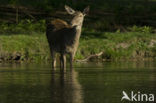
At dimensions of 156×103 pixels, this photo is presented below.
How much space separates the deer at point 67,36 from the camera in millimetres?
22000

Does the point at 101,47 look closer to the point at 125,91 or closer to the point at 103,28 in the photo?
the point at 103,28

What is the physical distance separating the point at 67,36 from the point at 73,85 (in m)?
7.56

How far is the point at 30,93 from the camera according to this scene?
13.2 meters

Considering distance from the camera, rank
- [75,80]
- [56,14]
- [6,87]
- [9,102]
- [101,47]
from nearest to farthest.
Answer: [9,102], [6,87], [75,80], [101,47], [56,14]

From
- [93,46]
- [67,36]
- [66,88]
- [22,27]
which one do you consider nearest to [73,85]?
[66,88]

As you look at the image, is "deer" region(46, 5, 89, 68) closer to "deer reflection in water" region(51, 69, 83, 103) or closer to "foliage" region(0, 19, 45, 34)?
"deer reflection in water" region(51, 69, 83, 103)

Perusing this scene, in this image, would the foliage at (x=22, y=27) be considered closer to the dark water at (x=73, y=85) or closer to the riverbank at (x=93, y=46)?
the riverbank at (x=93, y=46)

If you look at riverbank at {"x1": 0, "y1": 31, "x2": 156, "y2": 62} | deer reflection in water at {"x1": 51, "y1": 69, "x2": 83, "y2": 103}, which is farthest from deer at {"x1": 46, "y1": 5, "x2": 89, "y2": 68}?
riverbank at {"x1": 0, "y1": 31, "x2": 156, "y2": 62}

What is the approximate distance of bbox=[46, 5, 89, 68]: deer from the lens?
72.2 ft

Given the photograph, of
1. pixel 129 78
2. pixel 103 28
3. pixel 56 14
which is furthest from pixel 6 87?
pixel 56 14

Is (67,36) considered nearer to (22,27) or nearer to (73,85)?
(73,85)

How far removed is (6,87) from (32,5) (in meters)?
25.4

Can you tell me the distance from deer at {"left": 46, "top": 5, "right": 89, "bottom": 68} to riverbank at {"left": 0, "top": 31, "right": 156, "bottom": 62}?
3567 mm

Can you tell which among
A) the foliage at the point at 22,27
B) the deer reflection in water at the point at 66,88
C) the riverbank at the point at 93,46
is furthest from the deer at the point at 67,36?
the foliage at the point at 22,27
